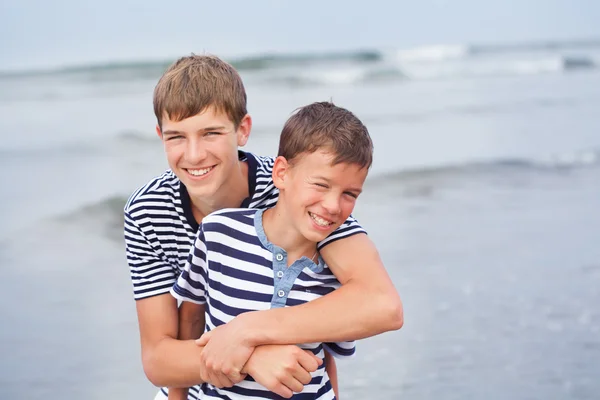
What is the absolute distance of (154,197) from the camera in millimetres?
2314

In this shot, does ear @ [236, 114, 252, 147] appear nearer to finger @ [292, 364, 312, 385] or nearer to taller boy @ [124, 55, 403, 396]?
taller boy @ [124, 55, 403, 396]

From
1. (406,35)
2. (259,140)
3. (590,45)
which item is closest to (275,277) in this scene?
(259,140)

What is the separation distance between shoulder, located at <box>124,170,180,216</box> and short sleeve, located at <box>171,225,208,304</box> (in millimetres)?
249

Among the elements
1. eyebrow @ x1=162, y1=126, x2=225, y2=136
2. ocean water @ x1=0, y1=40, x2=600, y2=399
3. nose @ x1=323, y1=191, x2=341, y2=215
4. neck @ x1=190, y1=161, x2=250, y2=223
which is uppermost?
eyebrow @ x1=162, y1=126, x2=225, y2=136

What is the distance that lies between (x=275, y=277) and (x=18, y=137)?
702 cm

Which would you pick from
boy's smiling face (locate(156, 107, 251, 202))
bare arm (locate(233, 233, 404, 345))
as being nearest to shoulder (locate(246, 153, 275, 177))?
boy's smiling face (locate(156, 107, 251, 202))

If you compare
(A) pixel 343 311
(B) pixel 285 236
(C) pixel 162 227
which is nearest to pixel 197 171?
(C) pixel 162 227

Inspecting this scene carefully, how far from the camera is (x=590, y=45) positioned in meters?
16.4

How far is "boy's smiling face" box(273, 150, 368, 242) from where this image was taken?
1.99m

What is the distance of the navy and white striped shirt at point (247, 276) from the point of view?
6.59 feet

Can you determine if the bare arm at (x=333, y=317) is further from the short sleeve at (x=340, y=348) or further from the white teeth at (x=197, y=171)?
the white teeth at (x=197, y=171)

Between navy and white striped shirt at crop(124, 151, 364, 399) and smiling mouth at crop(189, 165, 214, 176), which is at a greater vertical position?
smiling mouth at crop(189, 165, 214, 176)

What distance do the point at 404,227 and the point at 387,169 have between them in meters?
1.81

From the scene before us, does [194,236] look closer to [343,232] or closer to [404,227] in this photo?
[343,232]
